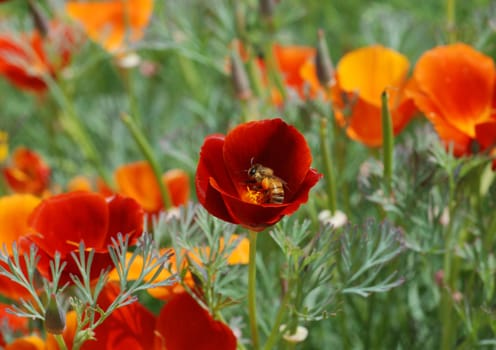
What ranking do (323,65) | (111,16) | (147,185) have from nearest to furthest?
(323,65) → (147,185) → (111,16)

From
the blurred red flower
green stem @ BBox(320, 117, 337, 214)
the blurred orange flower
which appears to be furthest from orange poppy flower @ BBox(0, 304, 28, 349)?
the blurred orange flower

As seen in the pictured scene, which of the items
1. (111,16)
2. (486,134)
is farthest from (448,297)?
(111,16)

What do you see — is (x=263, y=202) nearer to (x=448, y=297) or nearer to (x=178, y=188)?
(x=448, y=297)

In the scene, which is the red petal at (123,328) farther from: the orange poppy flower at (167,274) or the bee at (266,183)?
the bee at (266,183)

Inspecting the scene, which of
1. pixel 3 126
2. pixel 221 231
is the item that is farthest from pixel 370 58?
pixel 3 126

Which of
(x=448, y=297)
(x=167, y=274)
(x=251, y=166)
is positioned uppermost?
(x=251, y=166)

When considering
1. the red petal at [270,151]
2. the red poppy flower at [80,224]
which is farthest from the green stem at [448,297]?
the red poppy flower at [80,224]
